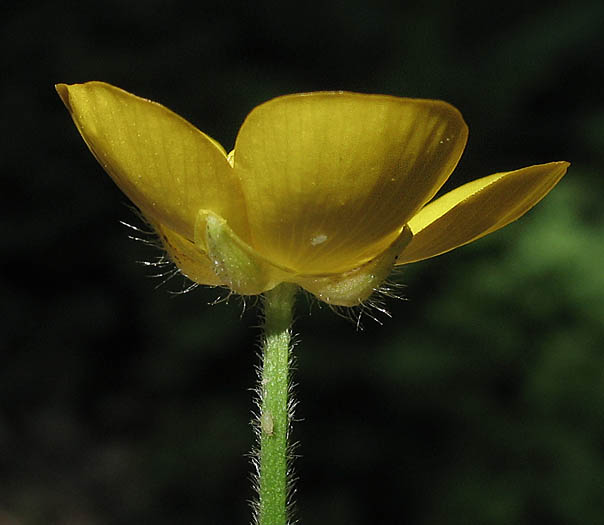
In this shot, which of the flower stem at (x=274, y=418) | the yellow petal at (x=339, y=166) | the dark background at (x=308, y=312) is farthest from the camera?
the dark background at (x=308, y=312)

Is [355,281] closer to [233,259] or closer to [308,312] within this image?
[233,259]

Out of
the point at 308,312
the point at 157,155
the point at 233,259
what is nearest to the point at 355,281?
the point at 233,259

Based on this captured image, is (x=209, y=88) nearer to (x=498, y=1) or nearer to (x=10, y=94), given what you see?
(x=10, y=94)

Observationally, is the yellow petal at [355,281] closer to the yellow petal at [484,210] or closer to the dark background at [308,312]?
the yellow petal at [484,210]

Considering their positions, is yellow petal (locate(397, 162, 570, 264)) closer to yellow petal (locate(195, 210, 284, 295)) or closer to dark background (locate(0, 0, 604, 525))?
yellow petal (locate(195, 210, 284, 295))

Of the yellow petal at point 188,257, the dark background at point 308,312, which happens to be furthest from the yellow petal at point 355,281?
the dark background at point 308,312

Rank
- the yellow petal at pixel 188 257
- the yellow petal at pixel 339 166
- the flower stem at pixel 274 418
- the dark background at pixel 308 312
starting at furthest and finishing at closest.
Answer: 1. the dark background at pixel 308 312
2. the yellow petal at pixel 188 257
3. the flower stem at pixel 274 418
4. the yellow petal at pixel 339 166

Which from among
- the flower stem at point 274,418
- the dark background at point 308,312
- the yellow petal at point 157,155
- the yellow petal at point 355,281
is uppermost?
the dark background at point 308,312
